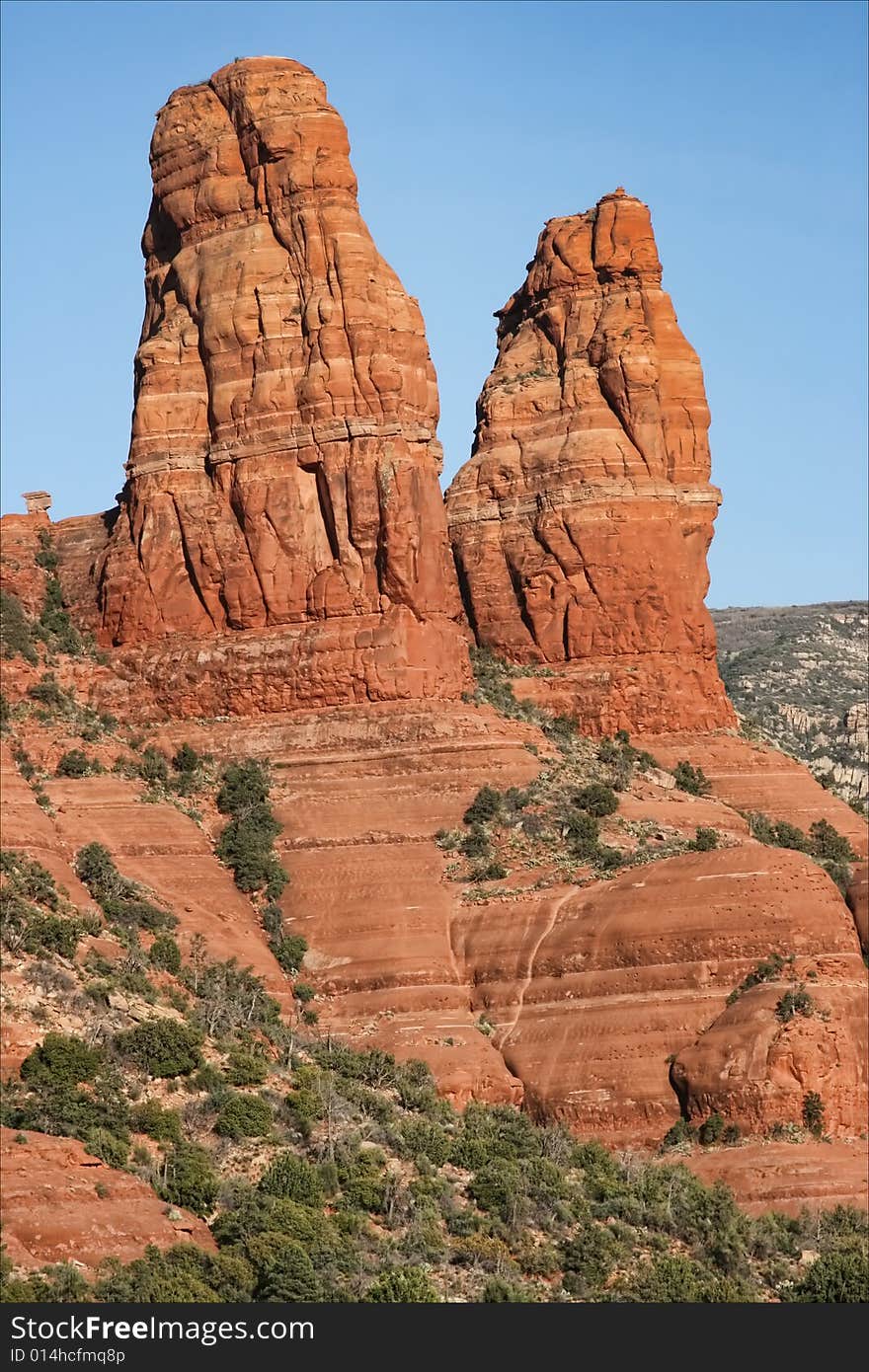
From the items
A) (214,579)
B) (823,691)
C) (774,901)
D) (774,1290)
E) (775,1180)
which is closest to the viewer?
(774,1290)

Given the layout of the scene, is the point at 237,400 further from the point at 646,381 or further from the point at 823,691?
the point at 823,691

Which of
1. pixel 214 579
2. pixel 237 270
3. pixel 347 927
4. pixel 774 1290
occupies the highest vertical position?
pixel 237 270

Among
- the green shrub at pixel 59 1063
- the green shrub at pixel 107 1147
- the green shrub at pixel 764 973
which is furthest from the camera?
the green shrub at pixel 764 973

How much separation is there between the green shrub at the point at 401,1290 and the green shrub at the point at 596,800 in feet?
100

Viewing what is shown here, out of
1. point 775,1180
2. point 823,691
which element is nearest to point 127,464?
point 775,1180

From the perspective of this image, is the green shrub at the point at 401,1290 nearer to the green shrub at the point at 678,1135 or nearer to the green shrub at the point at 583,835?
the green shrub at the point at 678,1135

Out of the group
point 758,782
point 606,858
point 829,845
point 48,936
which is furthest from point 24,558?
point 48,936

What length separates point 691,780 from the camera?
112625 millimetres

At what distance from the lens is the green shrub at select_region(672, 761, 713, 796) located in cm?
11200

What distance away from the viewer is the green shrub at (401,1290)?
71625 mm

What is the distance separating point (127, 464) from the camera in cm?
11150

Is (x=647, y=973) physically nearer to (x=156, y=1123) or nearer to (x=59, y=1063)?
(x=156, y=1123)

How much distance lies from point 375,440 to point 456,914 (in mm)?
17336

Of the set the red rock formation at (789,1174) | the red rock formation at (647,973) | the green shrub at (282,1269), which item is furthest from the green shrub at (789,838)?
the green shrub at (282,1269)
